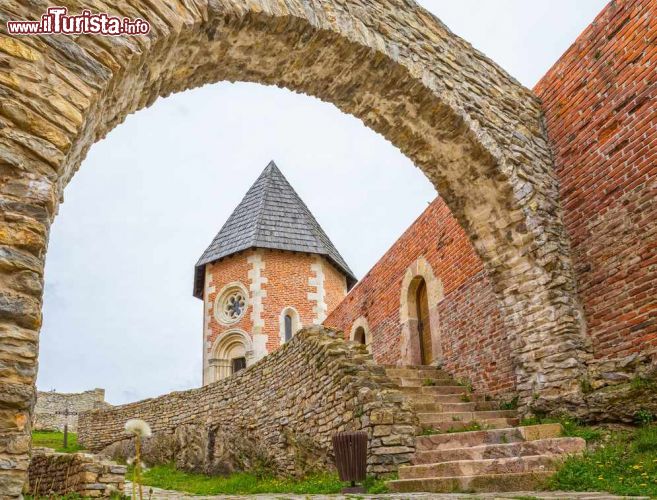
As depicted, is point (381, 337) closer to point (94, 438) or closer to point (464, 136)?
point (464, 136)

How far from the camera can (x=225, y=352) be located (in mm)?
19391

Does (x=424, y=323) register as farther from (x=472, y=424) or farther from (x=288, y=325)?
(x=288, y=325)

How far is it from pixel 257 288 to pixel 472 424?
1282 cm

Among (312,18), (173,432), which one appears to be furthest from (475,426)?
(173,432)

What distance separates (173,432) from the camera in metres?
14.4

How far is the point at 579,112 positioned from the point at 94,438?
17688 millimetres

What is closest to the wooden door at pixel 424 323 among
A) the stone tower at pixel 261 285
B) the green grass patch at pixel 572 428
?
the green grass patch at pixel 572 428

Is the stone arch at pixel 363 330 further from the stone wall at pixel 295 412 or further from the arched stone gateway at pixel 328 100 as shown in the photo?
the arched stone gateway at pixel 328 100

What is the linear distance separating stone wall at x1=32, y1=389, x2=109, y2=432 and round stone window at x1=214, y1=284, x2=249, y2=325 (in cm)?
1262

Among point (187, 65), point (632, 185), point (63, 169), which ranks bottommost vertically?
point (63, 169)

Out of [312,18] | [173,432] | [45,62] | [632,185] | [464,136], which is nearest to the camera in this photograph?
[45,62]

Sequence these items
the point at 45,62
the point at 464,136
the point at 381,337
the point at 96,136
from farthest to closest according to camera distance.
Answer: the point at 381,337
the point at 464,136
the point at 96,136
the point at 45,62

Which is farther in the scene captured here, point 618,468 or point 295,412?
point 295,412

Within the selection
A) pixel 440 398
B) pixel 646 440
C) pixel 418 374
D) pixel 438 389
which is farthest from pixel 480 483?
pixel 418 374
